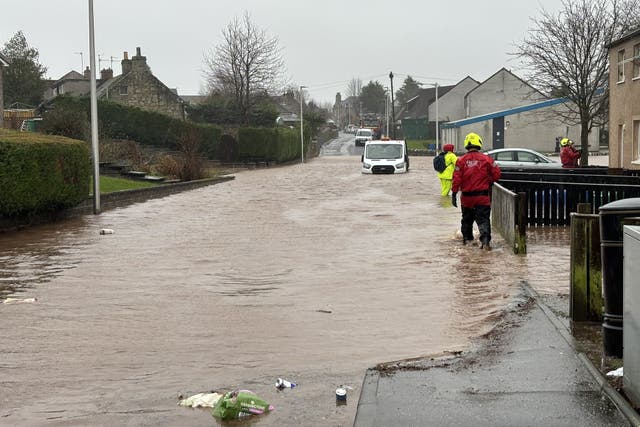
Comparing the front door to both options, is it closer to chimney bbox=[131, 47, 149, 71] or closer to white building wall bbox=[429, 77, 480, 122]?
chimney bbox=[131, 47, 149, 71]

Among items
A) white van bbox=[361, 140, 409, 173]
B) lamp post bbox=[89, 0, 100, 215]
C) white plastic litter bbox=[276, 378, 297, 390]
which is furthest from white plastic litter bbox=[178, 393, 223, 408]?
white van bbox=[361, 140, 409, 173]

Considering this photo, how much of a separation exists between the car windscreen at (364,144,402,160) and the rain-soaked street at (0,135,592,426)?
26686 millimetres

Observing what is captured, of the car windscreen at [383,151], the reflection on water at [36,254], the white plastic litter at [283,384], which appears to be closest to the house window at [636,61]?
the car windscreen at [383,151]

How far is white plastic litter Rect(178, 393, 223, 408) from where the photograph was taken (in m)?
6.27

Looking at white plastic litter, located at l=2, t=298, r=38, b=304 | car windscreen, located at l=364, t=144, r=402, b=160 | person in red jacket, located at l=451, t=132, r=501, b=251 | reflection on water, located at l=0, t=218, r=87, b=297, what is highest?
car windscreen, located at l=364, t=144, r=402, b=160

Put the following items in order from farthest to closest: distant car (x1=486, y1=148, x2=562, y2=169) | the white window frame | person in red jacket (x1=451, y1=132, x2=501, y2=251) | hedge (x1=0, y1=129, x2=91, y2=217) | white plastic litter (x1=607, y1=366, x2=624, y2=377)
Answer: the white window frame < distant car (x1=486, y1=148, x2=562, y2=169) < hedge (x1=0, y1=129, x2=91, y2=217) < person in red jacket (x1=451, y1=132, x2=501, y2=251) < white plastic litter (x1=607, y1=366, x2=624, y2=377)

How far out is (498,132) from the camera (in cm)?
7756

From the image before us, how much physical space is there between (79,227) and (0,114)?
66.2 ft

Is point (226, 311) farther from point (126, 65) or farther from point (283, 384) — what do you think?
point (126, 65)

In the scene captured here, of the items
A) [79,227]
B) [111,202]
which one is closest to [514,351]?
[79,227]

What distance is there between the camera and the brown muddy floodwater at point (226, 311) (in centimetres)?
663

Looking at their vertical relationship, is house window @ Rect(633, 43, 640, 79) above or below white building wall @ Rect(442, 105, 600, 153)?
above

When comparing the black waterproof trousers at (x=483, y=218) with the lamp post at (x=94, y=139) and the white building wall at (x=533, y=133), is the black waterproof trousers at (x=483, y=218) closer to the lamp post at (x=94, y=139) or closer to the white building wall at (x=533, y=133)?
the lamp post at (x=94, y=139)

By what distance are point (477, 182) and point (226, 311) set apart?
575cm
